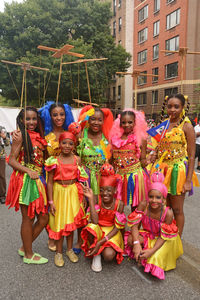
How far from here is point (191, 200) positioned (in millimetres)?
5145

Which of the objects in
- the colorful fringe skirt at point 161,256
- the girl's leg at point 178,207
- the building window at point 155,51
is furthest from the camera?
the building window at point 155,51

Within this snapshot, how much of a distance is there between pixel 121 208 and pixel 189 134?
3.74ft

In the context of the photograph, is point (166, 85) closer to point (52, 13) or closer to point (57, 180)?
point (52, 13)

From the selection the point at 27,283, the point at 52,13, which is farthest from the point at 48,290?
the point at 52,13

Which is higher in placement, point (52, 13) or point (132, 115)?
point (52, 13)

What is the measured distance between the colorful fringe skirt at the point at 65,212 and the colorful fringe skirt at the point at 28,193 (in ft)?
0.47

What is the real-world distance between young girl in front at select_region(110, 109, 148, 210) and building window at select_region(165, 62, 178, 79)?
2267cm

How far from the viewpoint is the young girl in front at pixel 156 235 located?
2.42m

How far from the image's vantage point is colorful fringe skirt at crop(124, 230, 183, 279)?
2371 millimetres

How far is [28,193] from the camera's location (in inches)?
101

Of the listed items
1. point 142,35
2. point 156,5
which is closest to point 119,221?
point 156,5

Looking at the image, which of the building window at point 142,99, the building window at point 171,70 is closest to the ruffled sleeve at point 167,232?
the building window at point 171,70

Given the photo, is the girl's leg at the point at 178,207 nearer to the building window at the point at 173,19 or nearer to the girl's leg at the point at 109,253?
the girl's leg at the point at 109,253

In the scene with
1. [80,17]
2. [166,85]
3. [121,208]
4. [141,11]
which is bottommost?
[121,208]
